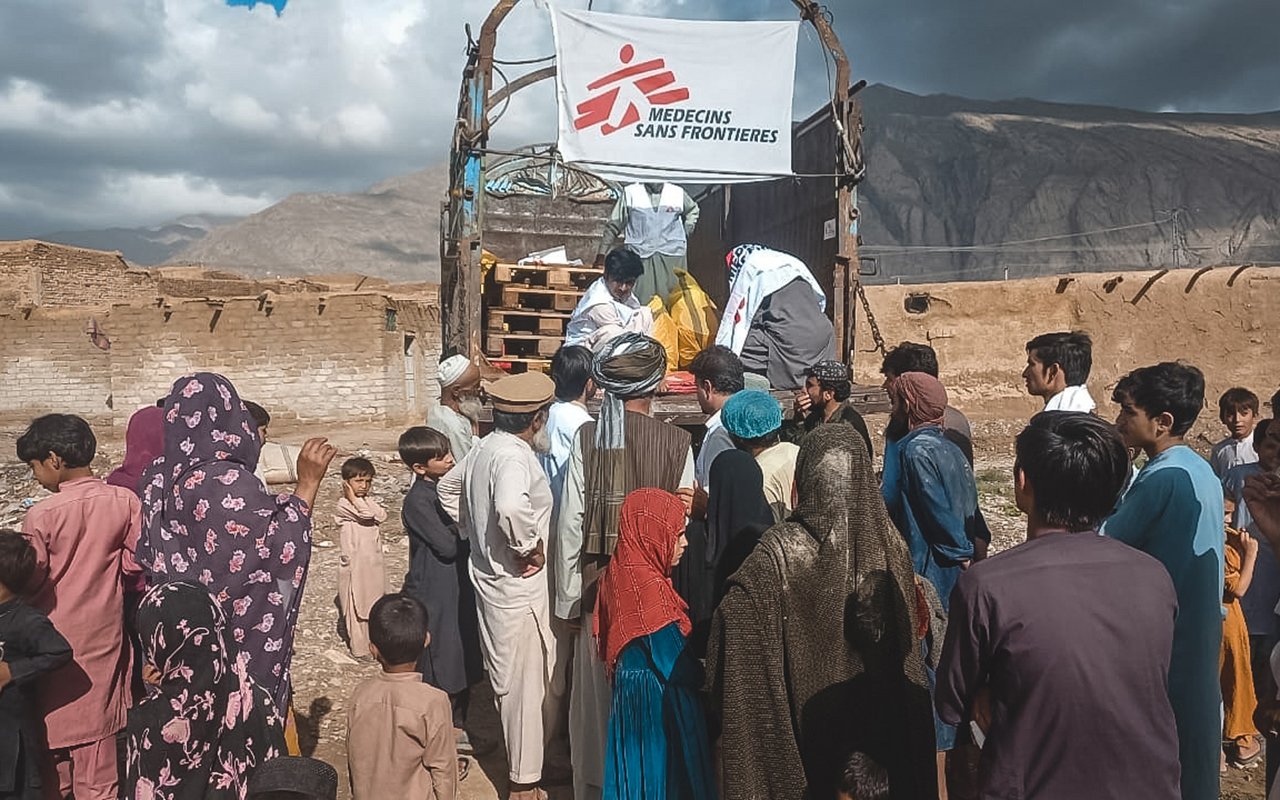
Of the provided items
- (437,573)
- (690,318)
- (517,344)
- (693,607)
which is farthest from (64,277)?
(693,607)

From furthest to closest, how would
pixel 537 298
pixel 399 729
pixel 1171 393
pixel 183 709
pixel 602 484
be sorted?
pixel 537 298
pixel 602 484
pixel 399 729
pixel 1171 393
pixel 183 709

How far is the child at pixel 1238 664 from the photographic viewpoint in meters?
3.67

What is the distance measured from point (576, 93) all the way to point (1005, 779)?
4.79 metres

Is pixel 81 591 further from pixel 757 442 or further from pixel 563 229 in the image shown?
pixel 563 229

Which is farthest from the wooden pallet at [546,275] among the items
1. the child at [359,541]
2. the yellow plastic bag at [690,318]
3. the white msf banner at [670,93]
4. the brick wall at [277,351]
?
the brick wall at [277,351]

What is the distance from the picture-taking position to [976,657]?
69.9 inches

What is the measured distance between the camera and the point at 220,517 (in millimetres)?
2686

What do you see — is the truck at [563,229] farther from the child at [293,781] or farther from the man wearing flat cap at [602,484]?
the child at [293,781]

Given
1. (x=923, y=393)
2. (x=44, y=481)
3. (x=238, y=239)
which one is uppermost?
(x=238, y=239)

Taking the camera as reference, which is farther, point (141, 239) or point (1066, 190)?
point (141, 239)

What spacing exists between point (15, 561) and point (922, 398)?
3.05 metres

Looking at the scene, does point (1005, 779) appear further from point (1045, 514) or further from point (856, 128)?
point (856, 128)

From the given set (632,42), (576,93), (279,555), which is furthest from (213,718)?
(632,42)

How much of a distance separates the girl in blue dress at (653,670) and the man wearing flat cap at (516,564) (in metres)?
0.65
